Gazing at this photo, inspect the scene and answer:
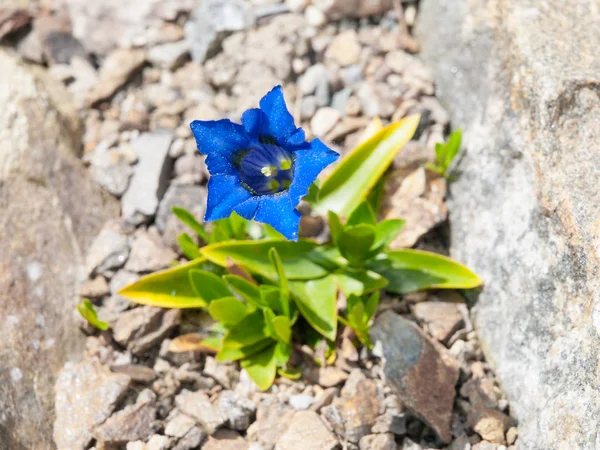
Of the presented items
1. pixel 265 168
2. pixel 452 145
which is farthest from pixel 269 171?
pixel 452 145

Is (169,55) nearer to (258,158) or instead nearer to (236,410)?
(258,158)

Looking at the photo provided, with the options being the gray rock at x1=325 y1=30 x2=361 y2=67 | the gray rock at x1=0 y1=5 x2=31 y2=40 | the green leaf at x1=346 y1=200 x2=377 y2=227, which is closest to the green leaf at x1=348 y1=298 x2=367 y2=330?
the green leaf at x1=346 y1=200 x2=377 y2=227

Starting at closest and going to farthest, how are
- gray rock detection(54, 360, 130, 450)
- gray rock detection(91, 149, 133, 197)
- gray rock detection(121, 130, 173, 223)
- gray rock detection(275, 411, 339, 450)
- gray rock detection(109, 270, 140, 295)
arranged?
gray rock detection(275, 411, 339, 450)
gray rock detection(54, 360, 130, 450)
gray rock detection(109, 270, 140, 295)
gray rock detection(121, 130, 173, 223)
gray rock detection(91, 149, 133, 197)

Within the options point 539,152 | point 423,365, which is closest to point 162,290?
point 423,365

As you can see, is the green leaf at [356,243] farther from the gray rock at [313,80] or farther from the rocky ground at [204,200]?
the gray rock at [313,80]

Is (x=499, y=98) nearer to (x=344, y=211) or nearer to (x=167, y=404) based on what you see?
(x=344, y=211)

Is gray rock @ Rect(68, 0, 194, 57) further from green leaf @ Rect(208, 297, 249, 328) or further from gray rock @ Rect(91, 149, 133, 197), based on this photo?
green leaf @ Rect(208, 297, 249, 328)
